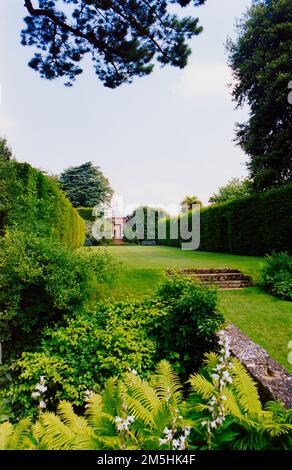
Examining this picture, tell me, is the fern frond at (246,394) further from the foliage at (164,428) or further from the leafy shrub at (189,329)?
the leafy shrub at (189,329)

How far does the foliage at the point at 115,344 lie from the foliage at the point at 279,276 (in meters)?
3.52

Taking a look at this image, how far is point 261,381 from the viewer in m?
3.14

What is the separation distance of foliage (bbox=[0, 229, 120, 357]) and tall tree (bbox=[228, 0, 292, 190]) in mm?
14836

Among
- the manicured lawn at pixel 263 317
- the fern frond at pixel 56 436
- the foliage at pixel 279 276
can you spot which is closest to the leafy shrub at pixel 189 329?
the manicured lawn at pixel 263 317

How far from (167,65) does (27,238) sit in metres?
5.65

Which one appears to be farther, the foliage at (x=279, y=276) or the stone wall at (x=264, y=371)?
the foliage at (x=279, y=276)

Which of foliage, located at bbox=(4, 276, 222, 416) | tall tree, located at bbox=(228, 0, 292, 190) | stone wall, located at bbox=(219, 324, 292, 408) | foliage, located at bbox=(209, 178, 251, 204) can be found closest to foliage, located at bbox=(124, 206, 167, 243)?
foliage, located at bbox=(209, 178, 251, 204)

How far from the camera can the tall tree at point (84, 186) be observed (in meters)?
41.4

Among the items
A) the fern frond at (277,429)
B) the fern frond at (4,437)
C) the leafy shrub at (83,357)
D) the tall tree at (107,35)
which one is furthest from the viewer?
the tall tree at (107,35)

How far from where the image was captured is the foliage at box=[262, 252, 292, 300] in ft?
24.7

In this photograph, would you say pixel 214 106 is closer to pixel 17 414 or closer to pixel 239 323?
pixel 239 323

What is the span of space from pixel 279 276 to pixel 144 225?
30015 mm

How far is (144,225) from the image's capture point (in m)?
37.7

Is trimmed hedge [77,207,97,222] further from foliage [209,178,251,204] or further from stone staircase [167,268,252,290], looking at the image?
stone staircase [167,268,252,290]
